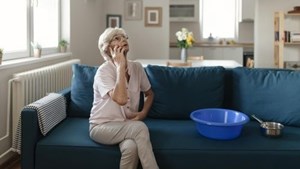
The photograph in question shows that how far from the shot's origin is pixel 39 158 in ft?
6.47

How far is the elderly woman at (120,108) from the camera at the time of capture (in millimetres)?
1849

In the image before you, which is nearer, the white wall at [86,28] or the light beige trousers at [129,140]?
the light beige trousers at [129,140]

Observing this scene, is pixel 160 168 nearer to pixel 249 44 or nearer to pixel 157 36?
pixel 157 36

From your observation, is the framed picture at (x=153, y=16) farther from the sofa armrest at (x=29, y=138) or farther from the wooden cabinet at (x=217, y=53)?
the sofa armrest at (x=29, y=138)

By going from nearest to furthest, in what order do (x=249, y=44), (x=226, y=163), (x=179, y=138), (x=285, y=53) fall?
1. (x=226, y=163)
2. (x=179, y=138)
3. (x=285, y=53)
4. (x=249, y=44)

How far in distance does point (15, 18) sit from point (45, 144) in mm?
1818

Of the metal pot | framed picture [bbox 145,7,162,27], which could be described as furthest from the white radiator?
framed picture [bbox 145,7,162,27]

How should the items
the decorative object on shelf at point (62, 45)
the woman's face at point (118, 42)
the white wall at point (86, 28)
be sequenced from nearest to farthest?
the woman's face at point (118, 42) → the decorative object on shelf at point (62, 45) → the white wall at point (86, 28)

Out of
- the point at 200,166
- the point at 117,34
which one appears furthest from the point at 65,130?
the point at 200,166

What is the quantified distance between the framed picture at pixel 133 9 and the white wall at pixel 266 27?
7.38 ft

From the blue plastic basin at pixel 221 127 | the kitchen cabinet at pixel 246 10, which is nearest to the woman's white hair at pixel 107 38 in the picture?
the blue plastic basin at pixel 221 127

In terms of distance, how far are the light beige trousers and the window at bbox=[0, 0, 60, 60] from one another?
1628mm

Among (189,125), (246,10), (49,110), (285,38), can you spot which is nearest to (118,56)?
(49,110)

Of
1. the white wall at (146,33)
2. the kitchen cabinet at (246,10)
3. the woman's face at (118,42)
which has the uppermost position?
the kitchen cabinet at (246,10)
